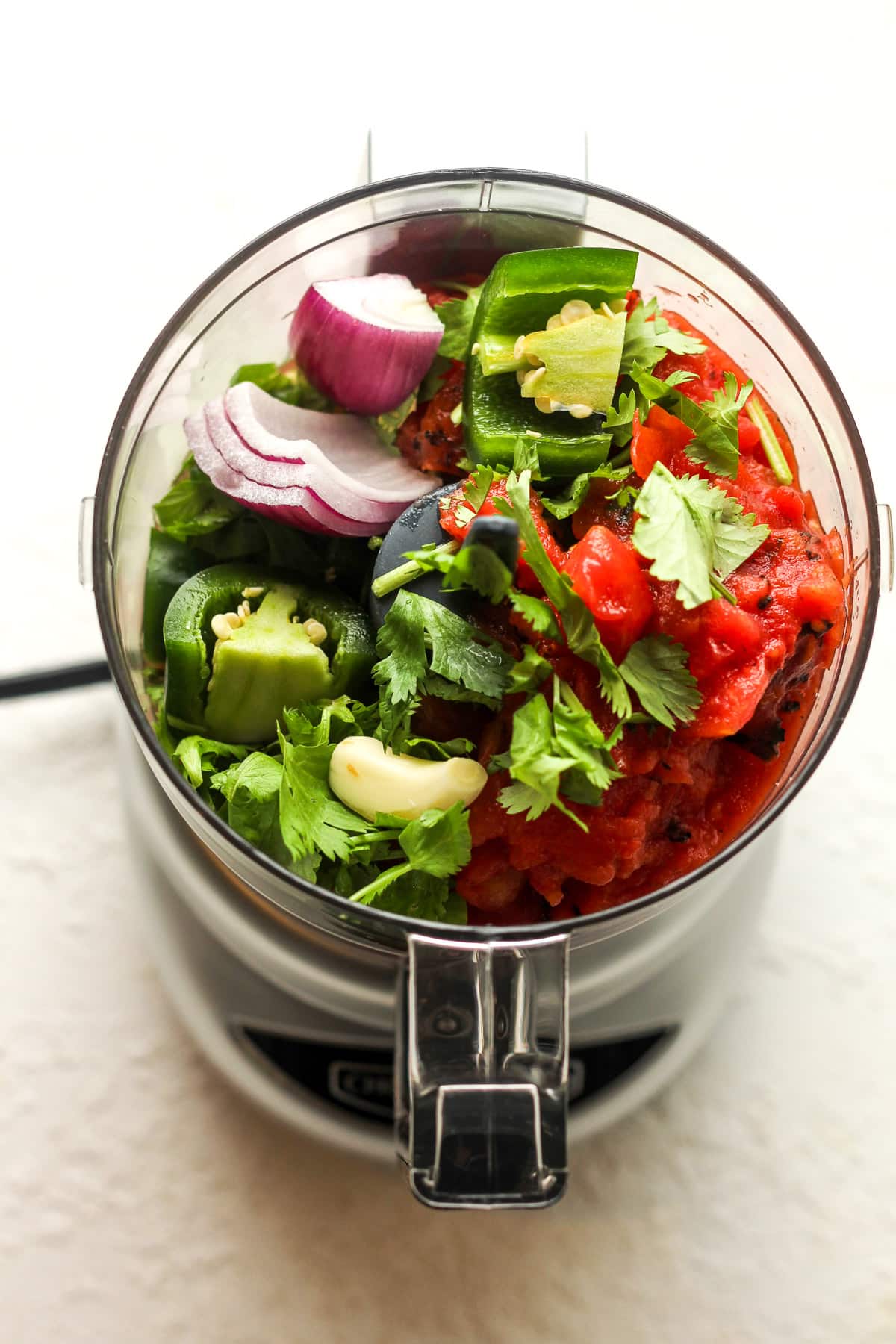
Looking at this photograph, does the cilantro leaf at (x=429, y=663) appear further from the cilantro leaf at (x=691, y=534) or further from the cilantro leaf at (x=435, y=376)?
the cilantro leaf at (x=435, y=376)

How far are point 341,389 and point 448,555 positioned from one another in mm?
277

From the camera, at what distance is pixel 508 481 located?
3.17 ft

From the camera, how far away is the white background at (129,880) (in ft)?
4.44

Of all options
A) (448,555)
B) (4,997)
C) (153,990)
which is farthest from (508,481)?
(4,997)

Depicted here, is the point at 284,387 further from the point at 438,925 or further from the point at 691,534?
the point at 438,925

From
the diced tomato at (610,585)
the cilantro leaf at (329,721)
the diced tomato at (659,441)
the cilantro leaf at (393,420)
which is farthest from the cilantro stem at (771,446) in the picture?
the cilantro leaf at (329,721)

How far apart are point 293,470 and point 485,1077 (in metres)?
0.54

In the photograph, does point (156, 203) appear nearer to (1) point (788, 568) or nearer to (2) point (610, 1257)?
(1) point (788, 568)

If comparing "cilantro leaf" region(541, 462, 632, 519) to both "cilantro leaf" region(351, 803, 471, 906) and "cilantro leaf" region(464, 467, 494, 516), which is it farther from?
"cilantro leaf" region(351, 803, 471, 906)

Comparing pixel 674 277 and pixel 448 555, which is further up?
pixel 674 277

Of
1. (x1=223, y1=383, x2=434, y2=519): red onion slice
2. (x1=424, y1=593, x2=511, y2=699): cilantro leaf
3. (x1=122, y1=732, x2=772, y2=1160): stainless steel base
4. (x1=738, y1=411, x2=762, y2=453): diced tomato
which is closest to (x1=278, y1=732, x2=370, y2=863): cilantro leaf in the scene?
(x1=424, y1=593, x2=511, y2=699): cilantro leaf

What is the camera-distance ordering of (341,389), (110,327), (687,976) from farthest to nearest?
(110,327)
(687,976)
(341,389)

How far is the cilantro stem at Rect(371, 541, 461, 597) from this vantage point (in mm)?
972

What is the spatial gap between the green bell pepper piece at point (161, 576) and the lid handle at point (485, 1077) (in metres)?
0.39
